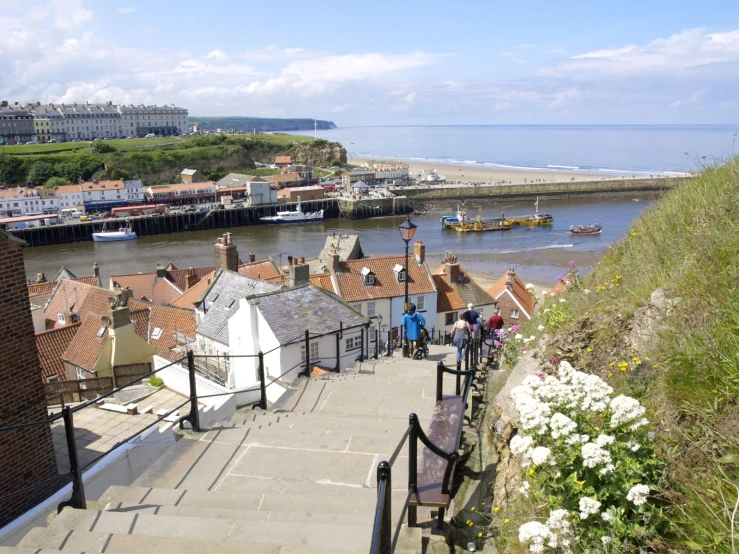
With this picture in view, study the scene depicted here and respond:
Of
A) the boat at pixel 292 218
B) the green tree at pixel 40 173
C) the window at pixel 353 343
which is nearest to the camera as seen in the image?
the window at pixel 353 343

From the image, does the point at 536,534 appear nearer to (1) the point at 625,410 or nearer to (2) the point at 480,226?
(1) the point at 625,410

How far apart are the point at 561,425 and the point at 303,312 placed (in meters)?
12.8

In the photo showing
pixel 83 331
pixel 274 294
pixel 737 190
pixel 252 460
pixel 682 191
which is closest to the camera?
pixel 252 460

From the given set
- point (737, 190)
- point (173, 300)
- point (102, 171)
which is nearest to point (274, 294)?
point (737, 190)

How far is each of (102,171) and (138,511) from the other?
128810mm

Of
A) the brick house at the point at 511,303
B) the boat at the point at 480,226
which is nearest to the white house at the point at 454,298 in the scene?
the brick house at the point at 511,303

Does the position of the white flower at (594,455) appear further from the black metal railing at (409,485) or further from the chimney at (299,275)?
the chimney at (299,275)

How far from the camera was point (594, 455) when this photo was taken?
323 centimetres

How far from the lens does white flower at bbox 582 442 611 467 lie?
3.22 metres

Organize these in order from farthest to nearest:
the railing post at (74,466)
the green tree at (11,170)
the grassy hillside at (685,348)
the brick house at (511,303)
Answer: the green tree at (11,170) < the brick house at (511,303) < the railing post at (74,466) < the grassy hillside at (685,348)

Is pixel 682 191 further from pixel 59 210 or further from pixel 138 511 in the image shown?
pixel 59 210

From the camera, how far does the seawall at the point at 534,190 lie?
3841 inches

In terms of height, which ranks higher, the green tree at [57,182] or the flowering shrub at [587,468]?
the flowering shrub at [587,468]

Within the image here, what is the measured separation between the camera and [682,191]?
27.9 feet
